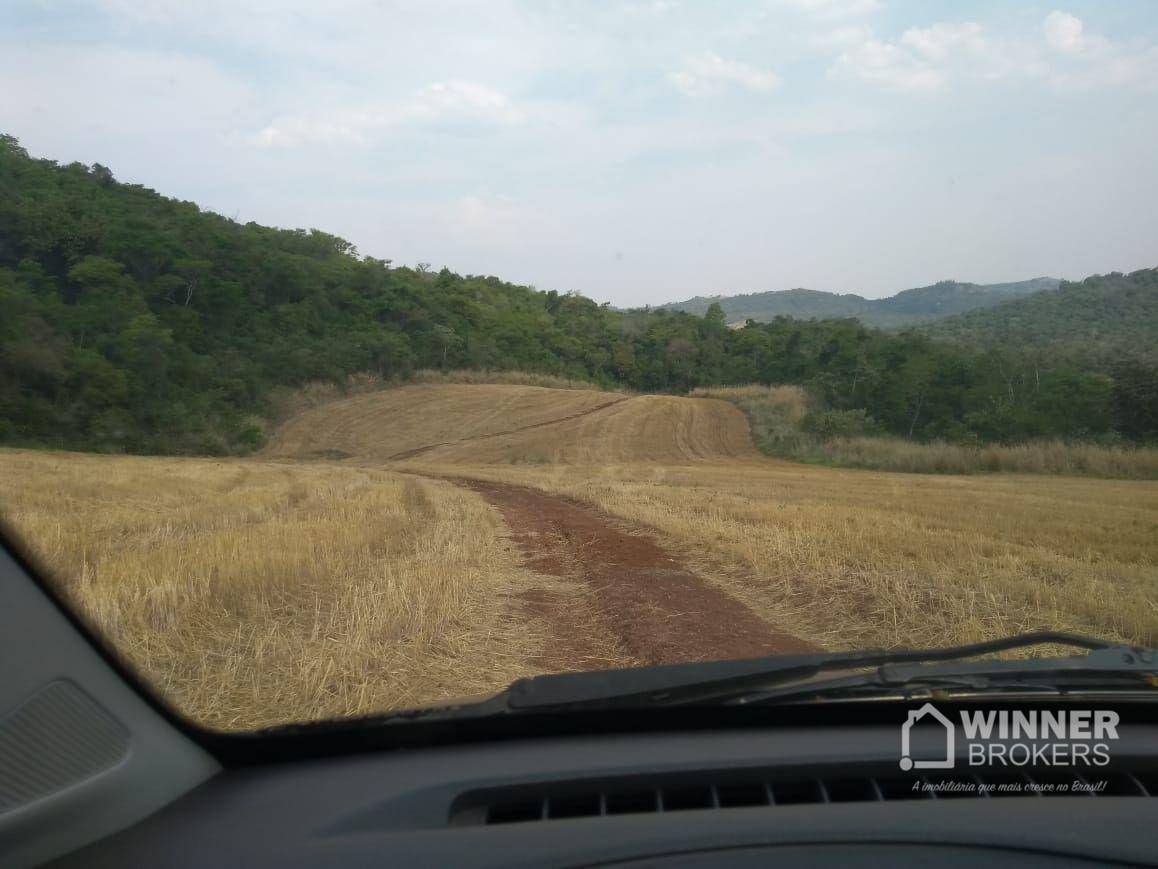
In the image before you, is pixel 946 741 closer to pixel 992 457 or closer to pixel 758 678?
pixel 758 678

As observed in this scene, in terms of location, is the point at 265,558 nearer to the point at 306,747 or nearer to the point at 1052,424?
the point at 306,747

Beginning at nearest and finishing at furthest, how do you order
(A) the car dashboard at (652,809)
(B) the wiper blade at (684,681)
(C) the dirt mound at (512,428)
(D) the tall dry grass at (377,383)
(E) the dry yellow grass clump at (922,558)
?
1. (A) the car dashboard at (652,809)
2. (B) the wiper blade at (684,681)
3. (E) the dry yellow grass clump at (922,558)
4. (C) the dirt mound at (512,428)
5. (D) the tall dry grass at (377,383)

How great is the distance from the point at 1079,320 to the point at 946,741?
230 feet

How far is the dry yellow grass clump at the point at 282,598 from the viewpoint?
14.4 ft

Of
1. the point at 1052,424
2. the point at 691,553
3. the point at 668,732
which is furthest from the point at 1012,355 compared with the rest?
the point at 668,732

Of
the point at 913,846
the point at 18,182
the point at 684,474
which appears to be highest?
the point at 18,182

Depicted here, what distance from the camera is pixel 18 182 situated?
10734 mm

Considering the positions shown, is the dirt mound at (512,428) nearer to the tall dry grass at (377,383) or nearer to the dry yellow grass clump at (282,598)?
the tall dry grass at (377,383)

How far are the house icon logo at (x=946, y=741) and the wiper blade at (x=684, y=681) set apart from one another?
0.95 ft

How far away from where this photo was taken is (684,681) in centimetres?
278

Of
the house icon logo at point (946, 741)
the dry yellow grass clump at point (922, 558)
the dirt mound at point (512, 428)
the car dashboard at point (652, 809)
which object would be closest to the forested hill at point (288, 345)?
the dirt mound at point (512, 428)

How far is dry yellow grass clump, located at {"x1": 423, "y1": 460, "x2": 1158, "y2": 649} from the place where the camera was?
637cm

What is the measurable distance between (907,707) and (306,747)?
1.97 metres

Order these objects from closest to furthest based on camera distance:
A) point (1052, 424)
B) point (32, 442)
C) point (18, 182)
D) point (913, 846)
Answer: point (913, 846) < point (18, 182) < point (32, 442) < point (1052, 424)
